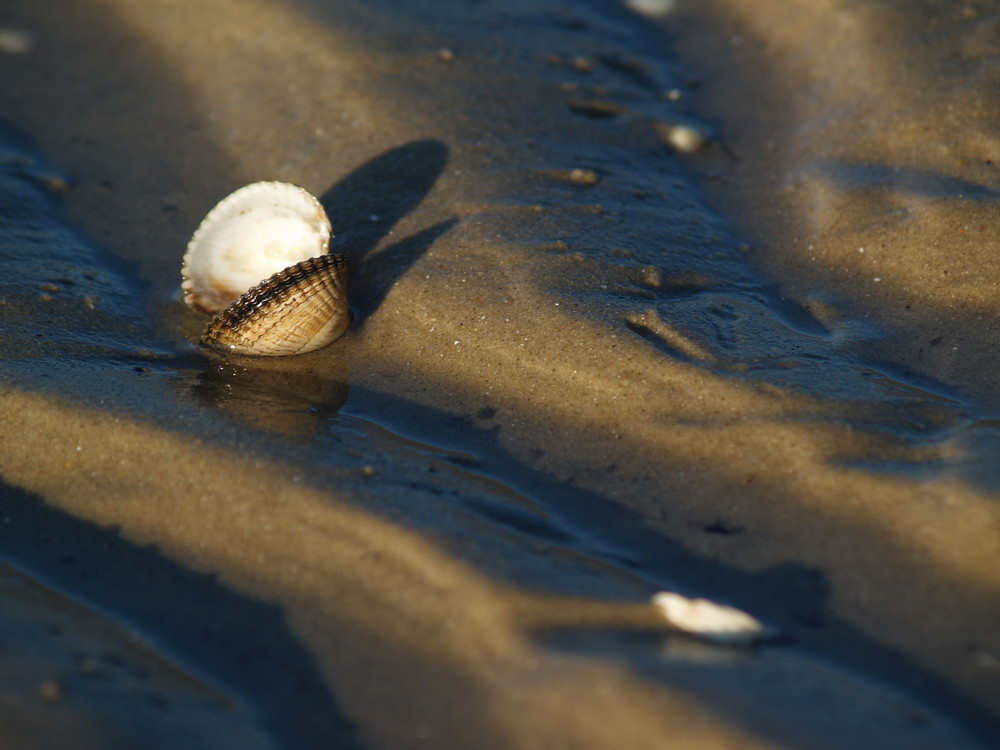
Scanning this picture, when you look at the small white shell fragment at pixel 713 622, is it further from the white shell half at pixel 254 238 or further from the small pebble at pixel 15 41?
the small pebble at pixel 15 41

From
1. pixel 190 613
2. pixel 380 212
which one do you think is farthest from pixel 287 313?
pixel 190 613

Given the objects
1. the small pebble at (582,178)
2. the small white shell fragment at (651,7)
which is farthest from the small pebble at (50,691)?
the small white shell fragment at (651,7)

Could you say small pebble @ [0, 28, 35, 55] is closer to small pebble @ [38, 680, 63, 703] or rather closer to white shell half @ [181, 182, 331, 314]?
white shell half @ [181, 182, 331, 314]

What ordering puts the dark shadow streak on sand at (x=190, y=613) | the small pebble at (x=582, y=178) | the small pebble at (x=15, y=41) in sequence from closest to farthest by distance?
the dark shadow streak on sand at (x=190, y=613) → the small pebble at (x=582, y=178) → the small pebble at (x=15, y=41)

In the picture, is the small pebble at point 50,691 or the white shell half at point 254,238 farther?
the white shell half at point 254,238

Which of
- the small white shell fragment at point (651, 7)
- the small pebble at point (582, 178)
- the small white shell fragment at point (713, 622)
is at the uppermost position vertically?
the small white shell fragment at point (651, 7)

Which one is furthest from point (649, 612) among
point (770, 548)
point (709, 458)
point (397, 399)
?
point (397, 399)

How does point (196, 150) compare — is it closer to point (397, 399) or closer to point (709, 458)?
point (397, 399)

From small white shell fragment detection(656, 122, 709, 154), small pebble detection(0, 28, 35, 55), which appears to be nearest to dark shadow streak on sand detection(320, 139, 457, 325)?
small white shell fragment detection(656, 122, 709, 154)
